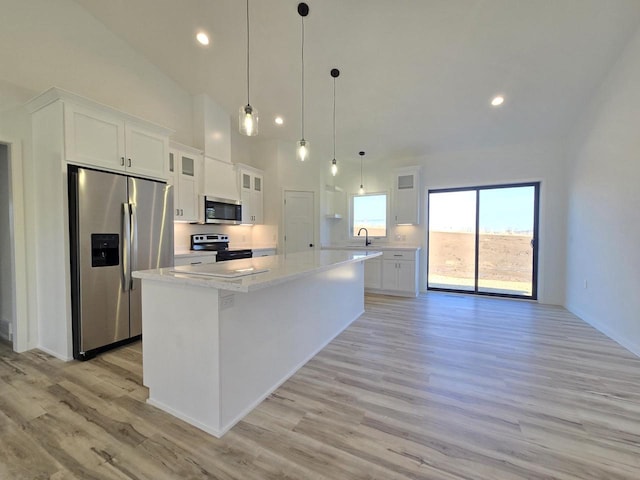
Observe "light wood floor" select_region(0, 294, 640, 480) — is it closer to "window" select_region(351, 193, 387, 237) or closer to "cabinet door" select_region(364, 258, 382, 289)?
"cabinet door" select_region(364, 258, 382, 289)

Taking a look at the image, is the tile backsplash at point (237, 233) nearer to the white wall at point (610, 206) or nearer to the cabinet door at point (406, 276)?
the cabinet door at point (406, 276)

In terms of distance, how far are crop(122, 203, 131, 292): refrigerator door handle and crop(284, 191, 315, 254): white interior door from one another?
116 inches

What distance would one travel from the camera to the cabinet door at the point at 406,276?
201 inches

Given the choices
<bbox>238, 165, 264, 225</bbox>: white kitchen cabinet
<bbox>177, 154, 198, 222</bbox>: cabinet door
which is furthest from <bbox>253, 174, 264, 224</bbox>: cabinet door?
<bbox>177, 154, 198, 222</bbox>: cabinet door

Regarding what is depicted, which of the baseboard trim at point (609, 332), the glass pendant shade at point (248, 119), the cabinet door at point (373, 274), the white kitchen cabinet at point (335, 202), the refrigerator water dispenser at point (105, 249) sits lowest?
the baseboard trim at point (609, 332)

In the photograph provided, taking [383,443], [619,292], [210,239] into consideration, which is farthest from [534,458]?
[210,239]

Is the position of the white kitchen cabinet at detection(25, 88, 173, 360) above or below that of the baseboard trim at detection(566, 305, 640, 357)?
above

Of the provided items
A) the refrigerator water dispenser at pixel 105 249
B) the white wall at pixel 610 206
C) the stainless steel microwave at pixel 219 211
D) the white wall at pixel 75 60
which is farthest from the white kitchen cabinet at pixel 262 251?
the white wall at pixel 610 206

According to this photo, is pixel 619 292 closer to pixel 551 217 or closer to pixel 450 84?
pixel 551 217

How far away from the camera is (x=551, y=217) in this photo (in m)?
4.51

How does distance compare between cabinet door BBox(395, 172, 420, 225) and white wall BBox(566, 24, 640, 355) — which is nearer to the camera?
white wall BBox(566, 24, 640, 355)

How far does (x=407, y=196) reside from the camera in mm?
5410

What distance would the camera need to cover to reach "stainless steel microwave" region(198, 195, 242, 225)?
4.38 metres

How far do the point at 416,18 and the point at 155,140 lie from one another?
319 centimetres
